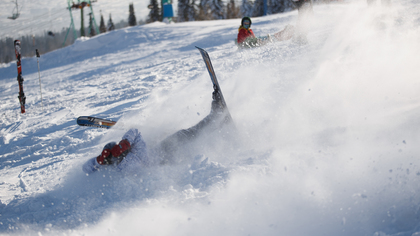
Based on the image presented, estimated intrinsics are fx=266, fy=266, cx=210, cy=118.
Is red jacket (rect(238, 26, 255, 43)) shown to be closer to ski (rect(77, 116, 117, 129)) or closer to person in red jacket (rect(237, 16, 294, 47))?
person in red jacket (rect(237, 16, 294, 47))

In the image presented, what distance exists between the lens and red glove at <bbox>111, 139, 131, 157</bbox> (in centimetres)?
304

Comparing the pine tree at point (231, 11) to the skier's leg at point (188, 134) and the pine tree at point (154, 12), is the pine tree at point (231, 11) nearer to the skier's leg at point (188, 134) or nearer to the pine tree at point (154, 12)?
the pine tree at point (154, 12)

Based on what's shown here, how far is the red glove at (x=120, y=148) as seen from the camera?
3.04 m

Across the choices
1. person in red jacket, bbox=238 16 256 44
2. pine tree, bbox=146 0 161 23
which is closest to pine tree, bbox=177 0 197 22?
pine tree, bbox=146 0 161 23

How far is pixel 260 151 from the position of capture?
11.3ft

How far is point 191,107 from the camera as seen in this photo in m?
4.97

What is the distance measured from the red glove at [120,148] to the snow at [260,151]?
28 cm

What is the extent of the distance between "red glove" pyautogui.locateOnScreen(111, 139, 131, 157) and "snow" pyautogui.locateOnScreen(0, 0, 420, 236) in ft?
0.92

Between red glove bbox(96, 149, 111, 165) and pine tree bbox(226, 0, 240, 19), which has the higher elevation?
pine tree bbox(226, 0, 240, 19)

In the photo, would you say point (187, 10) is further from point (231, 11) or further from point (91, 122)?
point (91, 122)

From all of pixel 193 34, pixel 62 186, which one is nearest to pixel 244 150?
pixel 62 186

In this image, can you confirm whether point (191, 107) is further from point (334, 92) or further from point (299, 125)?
point (334, 92)

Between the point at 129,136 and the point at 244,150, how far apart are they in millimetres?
1495

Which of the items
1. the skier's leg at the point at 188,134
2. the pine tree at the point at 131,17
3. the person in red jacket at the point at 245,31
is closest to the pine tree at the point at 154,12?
the pine tree at the point at 131,17
